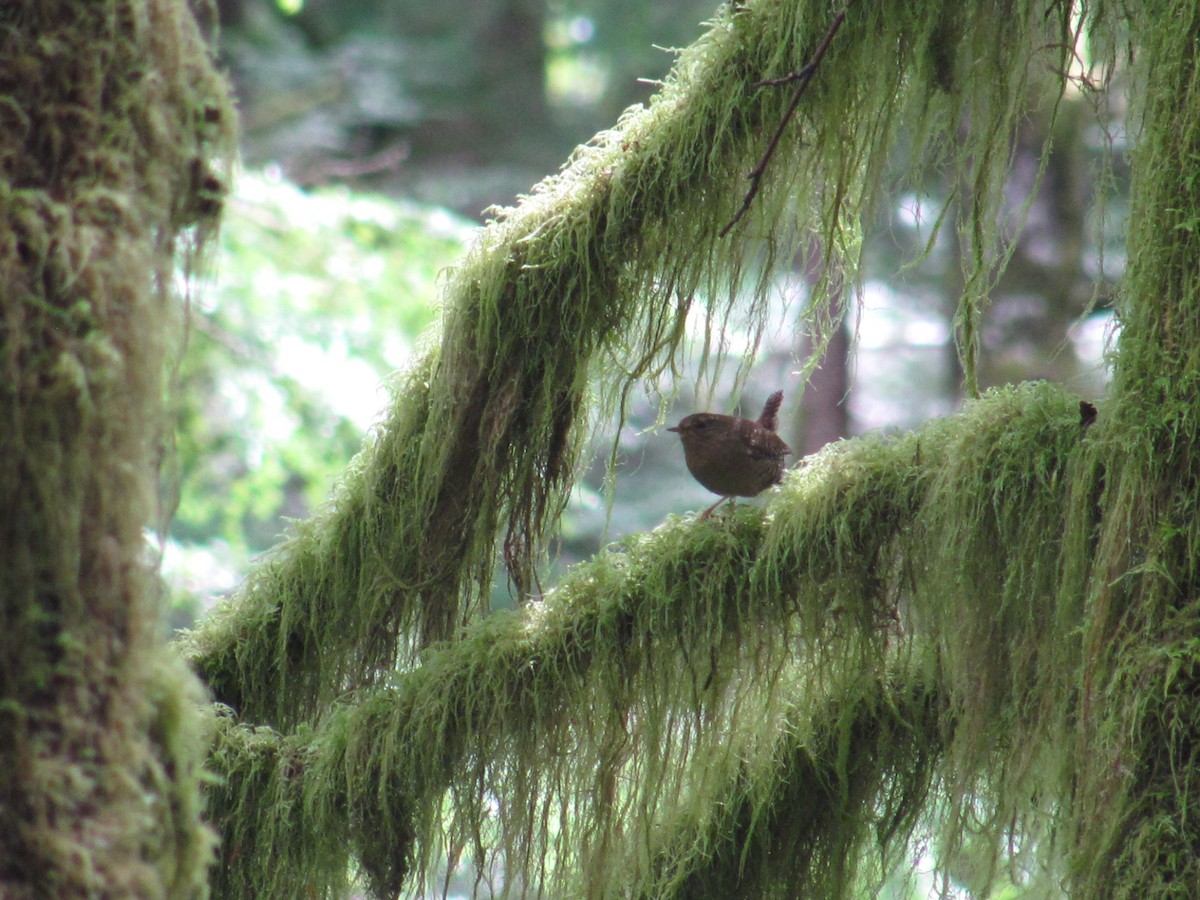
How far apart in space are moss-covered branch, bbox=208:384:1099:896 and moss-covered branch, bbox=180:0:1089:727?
0.26m

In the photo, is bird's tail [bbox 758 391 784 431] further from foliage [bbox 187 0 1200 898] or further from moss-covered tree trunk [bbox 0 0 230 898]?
moss-covered tree trunk [bbox 0 0 230 898]

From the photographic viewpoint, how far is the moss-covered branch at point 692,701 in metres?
1.95

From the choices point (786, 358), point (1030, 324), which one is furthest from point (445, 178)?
point (1030, 324)

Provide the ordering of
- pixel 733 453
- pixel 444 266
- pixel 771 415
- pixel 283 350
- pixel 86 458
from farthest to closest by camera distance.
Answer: pixel 283 350
pixel 771 415
pixel 733 453
pixel 444 266
pixel 86 458

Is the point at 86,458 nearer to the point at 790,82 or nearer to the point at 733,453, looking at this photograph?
the point at 790,82

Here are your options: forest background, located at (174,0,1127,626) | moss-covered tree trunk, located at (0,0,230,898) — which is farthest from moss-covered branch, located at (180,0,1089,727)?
moss-covered tree trunk, located at (0,0,230,898)

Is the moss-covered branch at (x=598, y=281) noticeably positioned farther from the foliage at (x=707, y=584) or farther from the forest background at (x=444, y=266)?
the forest background at (x=444, y=266)

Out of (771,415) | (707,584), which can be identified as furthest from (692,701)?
(771,415)

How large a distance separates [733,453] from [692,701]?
84cm

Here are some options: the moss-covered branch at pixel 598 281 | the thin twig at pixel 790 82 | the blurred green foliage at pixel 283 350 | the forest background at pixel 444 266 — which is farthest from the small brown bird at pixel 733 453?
the blurred green foliage at pixel 283 350

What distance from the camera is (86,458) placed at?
1015 millimetres

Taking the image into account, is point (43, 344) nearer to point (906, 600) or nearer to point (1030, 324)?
point (906, 600)

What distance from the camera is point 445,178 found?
10414 millimetres

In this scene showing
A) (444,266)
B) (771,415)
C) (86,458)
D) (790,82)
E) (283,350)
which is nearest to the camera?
(86,458)
